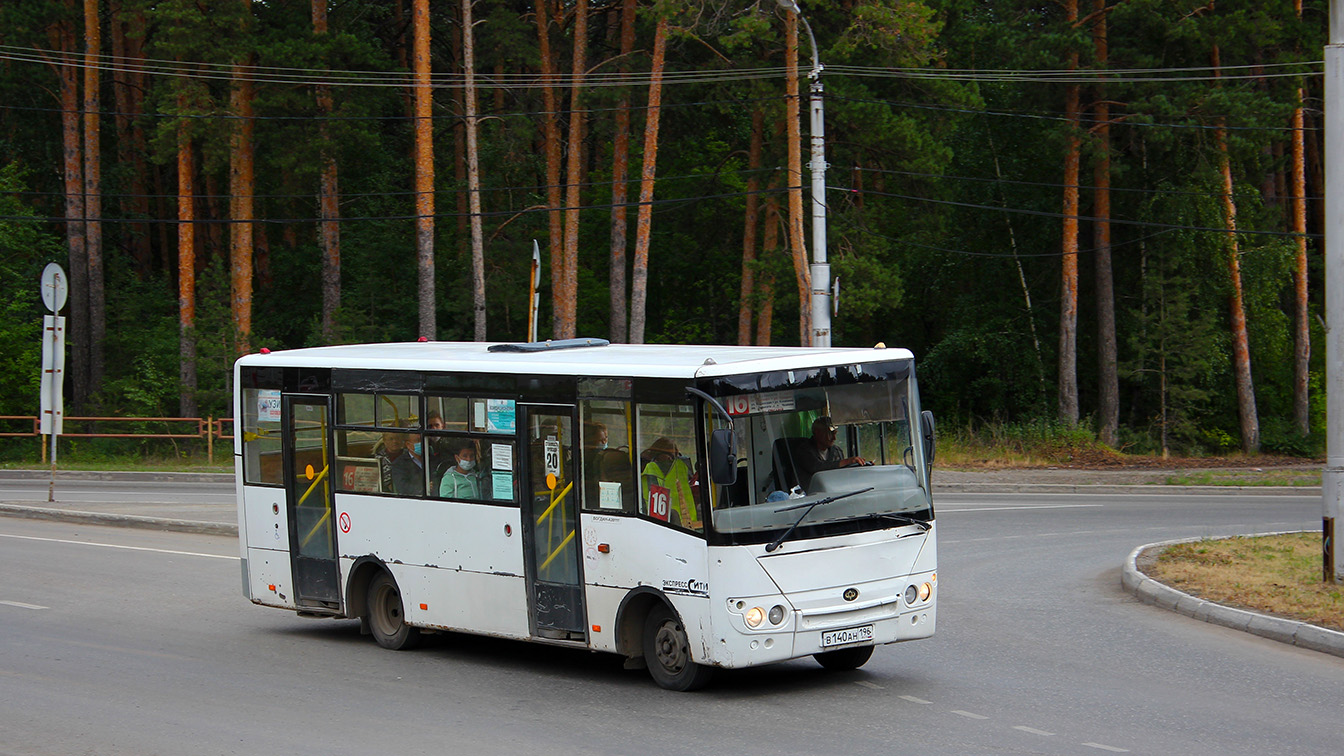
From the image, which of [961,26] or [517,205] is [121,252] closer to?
[517,205]

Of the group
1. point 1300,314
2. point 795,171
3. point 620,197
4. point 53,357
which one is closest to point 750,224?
point 620,197

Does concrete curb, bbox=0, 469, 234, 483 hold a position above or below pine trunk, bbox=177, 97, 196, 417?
below

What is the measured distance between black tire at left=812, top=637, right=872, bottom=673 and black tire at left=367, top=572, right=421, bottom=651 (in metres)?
3.87

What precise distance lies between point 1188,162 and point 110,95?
130 ft

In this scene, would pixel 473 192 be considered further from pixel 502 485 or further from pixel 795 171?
pixel 502 485

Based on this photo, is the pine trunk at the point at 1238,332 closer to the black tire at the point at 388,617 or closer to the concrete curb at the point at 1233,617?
the concrete curb at the point at 1233,617

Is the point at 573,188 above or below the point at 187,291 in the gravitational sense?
above

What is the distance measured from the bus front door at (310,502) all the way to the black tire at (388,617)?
1.51 ft

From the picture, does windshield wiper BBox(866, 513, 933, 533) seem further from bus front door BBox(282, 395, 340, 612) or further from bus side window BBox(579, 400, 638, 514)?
bus front door BBox(282, 395, 340, 612)

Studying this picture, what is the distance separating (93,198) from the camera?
45.2 m

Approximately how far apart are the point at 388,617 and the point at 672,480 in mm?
3959

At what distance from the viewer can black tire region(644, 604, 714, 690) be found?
10.0 meters

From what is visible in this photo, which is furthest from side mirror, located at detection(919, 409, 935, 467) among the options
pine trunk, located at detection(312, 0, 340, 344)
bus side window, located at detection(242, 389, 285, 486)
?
pine trunk, located at detection(312, 0, 340, 344)

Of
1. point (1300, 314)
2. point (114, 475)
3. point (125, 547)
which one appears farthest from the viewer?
point (1300, 314)
